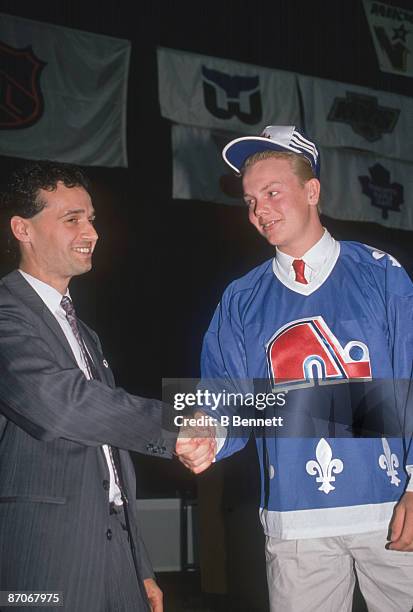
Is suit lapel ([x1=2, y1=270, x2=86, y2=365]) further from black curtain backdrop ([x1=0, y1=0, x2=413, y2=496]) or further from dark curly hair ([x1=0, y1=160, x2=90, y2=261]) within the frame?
black curtain backdrop ([x1=0, y1=0, x2=413, y2=496])

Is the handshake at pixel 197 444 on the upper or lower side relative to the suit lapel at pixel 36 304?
lower

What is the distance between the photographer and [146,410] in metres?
1.85

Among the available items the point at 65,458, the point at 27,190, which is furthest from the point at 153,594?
the point at 27,190

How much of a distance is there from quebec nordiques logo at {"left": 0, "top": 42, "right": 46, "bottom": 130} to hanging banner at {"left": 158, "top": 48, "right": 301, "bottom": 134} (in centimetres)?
109

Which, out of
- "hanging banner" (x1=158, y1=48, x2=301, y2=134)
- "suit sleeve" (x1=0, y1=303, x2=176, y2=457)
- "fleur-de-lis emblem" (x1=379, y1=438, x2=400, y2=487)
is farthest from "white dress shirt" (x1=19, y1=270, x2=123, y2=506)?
"hanging banner" (x1=158, y1=48, x2=301, y2=134)

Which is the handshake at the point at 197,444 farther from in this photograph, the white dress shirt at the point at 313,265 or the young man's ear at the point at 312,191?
the young man's ear at the point at 312,191

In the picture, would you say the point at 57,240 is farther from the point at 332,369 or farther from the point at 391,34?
the point at 391,34

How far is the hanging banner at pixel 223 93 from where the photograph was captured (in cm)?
586

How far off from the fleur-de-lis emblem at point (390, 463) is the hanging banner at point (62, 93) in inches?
159

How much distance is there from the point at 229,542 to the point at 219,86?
373 centimetres

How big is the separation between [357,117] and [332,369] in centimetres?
515

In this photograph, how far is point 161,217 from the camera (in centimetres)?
627

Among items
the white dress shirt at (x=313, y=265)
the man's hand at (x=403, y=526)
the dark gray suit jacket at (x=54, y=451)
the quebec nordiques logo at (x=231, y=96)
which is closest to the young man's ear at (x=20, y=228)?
the dark gray suit jacket at (x=54, y=451)

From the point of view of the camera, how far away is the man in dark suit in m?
1.63
